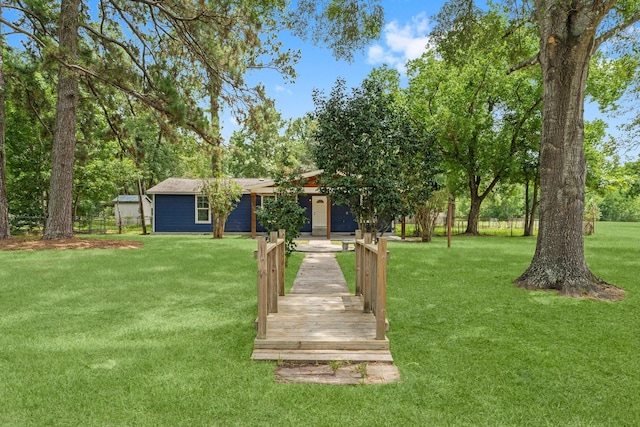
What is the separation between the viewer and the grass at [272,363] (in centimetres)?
272

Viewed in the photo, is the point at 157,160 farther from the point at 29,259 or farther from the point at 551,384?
the point at 551,384

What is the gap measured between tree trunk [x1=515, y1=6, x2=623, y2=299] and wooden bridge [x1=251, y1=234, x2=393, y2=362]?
12.2 ft

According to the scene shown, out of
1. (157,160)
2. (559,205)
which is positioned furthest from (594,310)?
(157,160)

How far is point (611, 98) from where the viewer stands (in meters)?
20.7

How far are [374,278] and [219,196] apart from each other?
13.9 meters

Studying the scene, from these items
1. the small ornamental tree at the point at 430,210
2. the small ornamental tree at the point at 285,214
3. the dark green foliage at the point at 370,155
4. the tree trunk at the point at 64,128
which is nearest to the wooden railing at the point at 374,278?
the small ornamental tree at the point at 285,214

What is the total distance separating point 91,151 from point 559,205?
21629 mm

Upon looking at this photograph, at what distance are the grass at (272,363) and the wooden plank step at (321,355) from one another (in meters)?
0.17

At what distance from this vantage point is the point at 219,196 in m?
17.5

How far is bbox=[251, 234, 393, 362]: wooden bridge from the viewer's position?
3824mm

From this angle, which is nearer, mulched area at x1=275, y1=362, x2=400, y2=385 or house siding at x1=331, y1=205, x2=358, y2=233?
mulched area at x1=275, y1=362, x2=400, y2=385

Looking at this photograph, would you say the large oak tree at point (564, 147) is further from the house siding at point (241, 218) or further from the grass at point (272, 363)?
the house siding at point (241, 218)

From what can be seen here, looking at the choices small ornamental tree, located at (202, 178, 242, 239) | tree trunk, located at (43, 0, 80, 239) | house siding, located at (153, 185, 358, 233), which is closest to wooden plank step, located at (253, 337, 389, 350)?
tree trunk, located at (43, 0, 80, 239)

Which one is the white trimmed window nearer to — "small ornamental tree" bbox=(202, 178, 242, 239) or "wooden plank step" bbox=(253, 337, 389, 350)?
"small ornamental tree" bbox=(202, 178, 242, 239)
